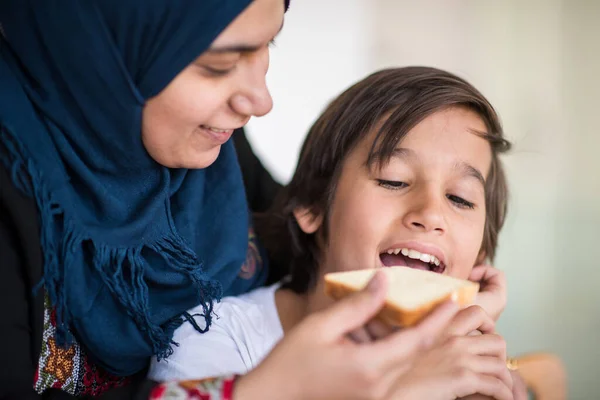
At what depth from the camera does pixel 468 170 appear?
4.47 ft

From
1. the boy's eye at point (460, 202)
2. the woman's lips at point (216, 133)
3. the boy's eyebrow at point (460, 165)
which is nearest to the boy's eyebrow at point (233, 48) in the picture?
the woman's lips at point (216, 133)

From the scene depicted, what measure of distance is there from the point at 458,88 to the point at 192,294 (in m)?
0.74

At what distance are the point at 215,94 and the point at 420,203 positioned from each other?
1.64 feet

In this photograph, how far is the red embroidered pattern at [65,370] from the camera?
1.11 meters

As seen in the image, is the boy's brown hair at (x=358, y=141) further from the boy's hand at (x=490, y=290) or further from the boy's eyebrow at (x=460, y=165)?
the boy's hand at (x=490, y=290)

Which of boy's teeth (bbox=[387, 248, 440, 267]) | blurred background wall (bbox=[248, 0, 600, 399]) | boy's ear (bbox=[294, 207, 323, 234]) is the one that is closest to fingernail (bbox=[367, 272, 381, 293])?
boy's teeth (bbox=[387, 248, 440, 267])

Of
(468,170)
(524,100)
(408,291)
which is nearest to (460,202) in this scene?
(468,170)

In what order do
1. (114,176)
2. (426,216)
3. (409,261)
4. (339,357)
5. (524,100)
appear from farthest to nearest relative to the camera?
(524,100) < (409,261) < (426,216) < (114,176) < (339,357)

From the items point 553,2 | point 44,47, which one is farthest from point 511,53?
point 44,47

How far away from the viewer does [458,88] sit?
1.43 metres

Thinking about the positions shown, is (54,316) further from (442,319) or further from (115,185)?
(442,319)

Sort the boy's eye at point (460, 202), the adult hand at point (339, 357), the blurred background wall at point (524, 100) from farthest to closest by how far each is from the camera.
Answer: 1. the blurred background wall at point (524, 100)
2. the boy's eye at point (460, 202)
3. the adult hand at point (339, 357)

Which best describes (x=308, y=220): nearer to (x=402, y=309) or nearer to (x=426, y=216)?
(x=426, y=216)

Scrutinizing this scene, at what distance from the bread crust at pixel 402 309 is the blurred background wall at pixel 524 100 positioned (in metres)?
1.62
